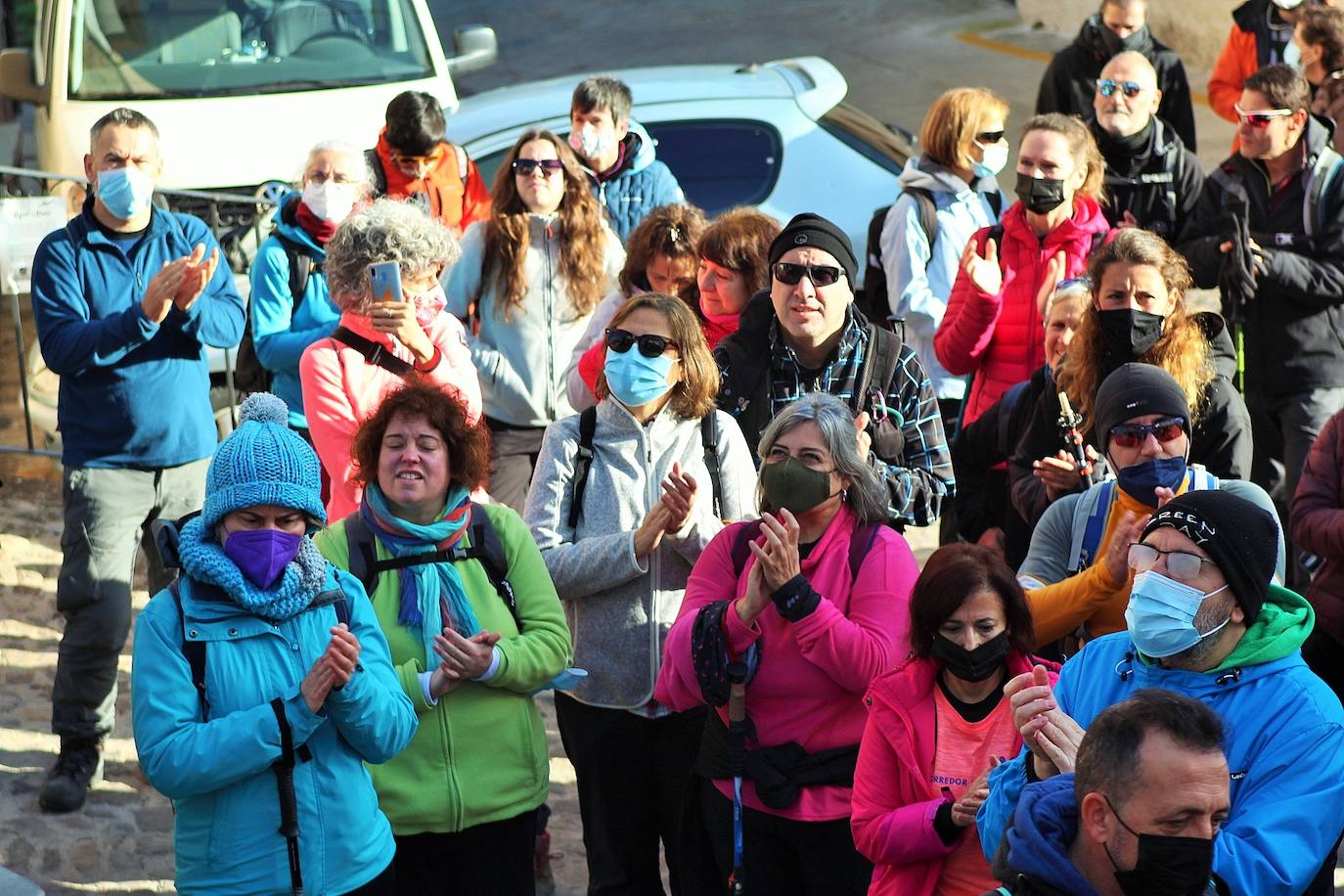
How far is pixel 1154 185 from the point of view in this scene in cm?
768

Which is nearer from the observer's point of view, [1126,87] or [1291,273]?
[1291,273]

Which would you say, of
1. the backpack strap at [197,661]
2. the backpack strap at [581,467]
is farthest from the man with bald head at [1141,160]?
the backpack strap at [197,661]

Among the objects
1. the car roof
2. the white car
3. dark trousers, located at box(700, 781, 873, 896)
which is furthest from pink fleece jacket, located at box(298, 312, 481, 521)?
the car roof

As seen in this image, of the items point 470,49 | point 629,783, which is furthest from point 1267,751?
point 470,49

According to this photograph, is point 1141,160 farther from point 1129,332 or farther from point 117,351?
point 117,351

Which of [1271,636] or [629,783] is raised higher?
[1271,636]

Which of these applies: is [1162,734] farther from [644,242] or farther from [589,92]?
[589,92]

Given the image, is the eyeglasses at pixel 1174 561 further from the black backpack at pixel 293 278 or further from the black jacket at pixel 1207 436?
the black backpack at pixel 293 278

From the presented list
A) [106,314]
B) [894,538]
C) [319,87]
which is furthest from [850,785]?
[319,87]

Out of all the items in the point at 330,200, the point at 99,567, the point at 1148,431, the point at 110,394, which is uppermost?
the point at 330,200

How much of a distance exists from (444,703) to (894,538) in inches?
49.6

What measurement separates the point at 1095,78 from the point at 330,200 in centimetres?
462

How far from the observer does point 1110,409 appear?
484 cm

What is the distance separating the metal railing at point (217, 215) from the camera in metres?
8.86
